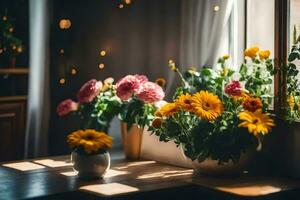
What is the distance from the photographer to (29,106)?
381 cm

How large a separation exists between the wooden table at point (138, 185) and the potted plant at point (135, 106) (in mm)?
282

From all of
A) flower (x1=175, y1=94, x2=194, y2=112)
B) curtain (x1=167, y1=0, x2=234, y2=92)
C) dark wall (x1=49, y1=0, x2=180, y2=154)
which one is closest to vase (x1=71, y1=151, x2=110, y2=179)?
flower (x1=175, y1=94, x2=194, y2=112)

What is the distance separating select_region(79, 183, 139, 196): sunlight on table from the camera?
2104mm

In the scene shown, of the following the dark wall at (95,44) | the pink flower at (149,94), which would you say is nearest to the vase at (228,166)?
the pink flower at (149,94)

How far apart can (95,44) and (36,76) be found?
439 mm

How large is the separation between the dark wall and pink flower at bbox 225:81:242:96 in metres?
1.32

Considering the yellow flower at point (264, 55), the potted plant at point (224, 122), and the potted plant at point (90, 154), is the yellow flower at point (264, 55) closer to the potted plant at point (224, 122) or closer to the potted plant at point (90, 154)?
the potted plant at point (224, 122)

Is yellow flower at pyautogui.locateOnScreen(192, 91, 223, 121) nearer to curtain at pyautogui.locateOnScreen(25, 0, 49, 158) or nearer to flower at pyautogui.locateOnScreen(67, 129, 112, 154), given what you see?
flower at pyautogui.locateOnScreen(67, 129, 112, 154)

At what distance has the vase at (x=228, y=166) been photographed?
2.34 metres

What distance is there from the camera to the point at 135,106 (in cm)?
277

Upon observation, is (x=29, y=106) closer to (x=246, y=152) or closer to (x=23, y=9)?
(x=23, y=9)

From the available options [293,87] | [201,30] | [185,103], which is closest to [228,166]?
[185,103]

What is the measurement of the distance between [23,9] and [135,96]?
1743 mm

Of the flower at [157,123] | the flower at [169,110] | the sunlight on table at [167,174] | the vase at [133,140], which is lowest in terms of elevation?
the sunlight on table at [167,174]
